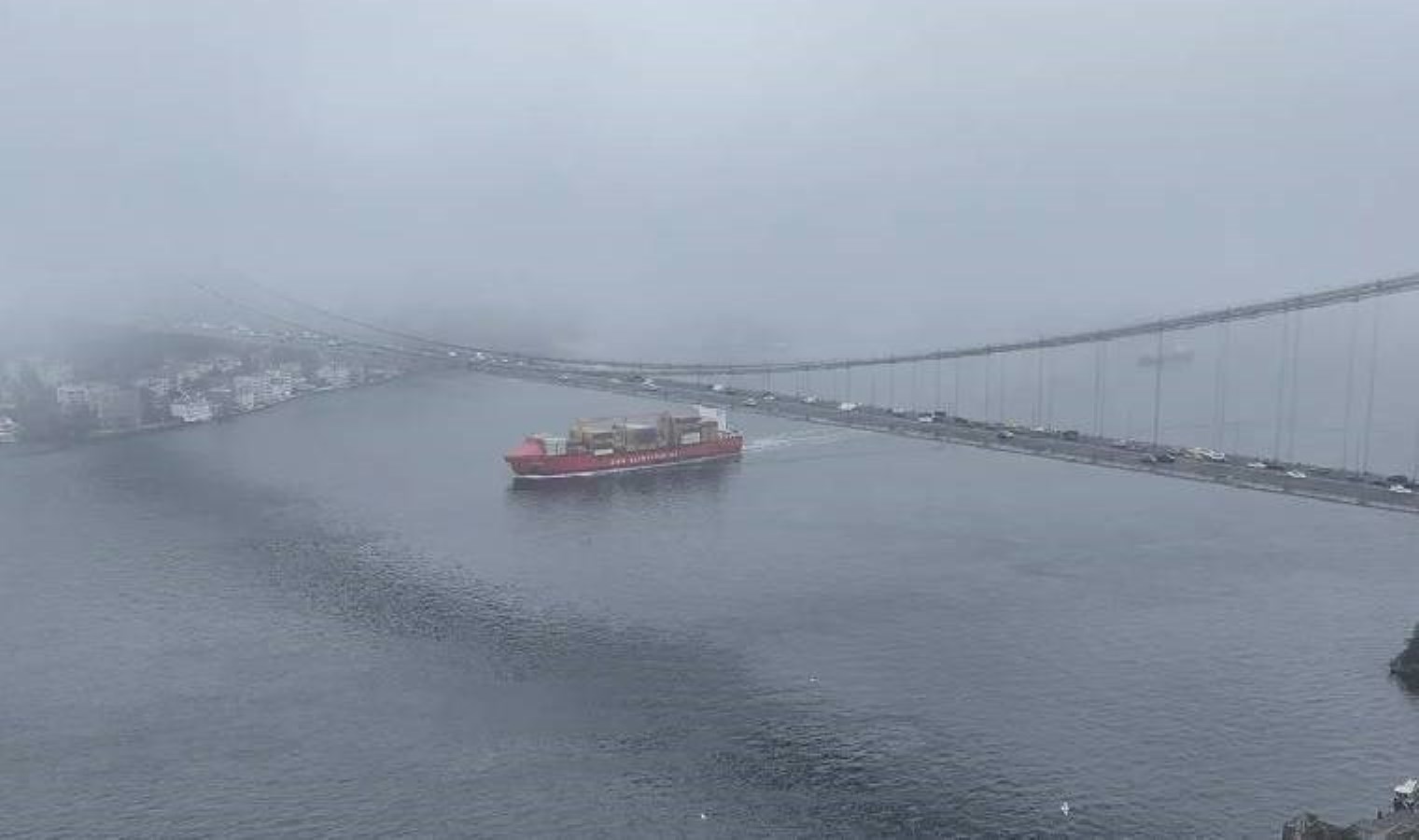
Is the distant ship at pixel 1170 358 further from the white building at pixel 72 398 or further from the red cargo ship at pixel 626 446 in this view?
the white building at pixel 72 398

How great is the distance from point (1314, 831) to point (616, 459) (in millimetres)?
22855

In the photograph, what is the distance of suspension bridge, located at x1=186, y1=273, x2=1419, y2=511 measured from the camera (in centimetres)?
2086

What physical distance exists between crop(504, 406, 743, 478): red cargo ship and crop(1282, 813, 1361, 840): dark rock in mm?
21669

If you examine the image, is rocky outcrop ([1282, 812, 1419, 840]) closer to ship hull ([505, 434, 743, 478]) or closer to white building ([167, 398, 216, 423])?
ship hull ([505, 434, 743, 478])

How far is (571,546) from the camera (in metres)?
23.5

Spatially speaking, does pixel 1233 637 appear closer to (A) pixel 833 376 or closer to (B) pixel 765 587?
(B) pixel 765 587

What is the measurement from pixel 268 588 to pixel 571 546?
548cm

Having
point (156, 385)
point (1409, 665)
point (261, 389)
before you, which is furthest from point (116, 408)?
point (1409, 665)

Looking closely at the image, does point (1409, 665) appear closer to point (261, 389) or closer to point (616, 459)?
point (616, 459)

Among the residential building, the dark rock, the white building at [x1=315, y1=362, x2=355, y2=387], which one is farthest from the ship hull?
the white building at [x1=315, y1=362, x2=355, y2=387]

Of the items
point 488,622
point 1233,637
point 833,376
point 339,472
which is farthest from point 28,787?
point 833,376

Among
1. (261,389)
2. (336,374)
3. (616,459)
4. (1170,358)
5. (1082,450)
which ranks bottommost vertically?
(616,459)

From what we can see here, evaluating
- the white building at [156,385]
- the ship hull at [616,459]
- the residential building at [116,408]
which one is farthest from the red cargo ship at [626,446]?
the white building at [156,385]

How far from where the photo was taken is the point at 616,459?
32.4m
